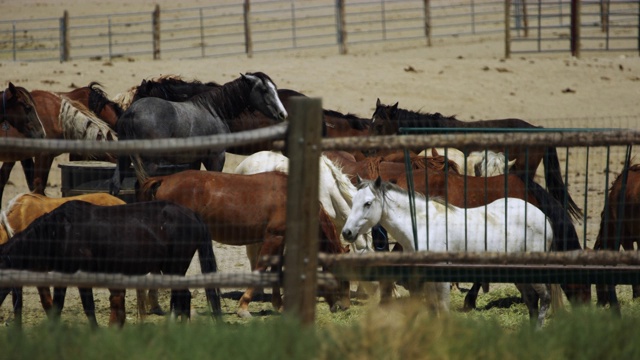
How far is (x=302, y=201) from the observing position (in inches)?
194

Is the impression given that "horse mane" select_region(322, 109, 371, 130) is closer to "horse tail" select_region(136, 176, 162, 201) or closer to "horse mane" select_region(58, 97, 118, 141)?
"horse mane" select_region(58, 97, 118, 141)

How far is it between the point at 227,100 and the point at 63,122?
6.45 feet

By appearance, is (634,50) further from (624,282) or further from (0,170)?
(624,282)

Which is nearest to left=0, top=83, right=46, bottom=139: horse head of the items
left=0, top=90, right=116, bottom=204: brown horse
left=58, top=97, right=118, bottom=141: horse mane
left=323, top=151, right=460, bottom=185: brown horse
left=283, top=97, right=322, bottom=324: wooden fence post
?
left=0, top=90, right=116, bottom=204: brown horse

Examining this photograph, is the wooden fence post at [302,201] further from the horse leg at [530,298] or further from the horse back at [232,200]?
the horse leg at [530,298]

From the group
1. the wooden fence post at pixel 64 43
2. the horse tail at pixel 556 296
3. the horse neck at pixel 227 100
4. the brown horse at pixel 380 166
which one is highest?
the wooden fence post at pixel 64 43

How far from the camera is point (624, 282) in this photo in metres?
6.29

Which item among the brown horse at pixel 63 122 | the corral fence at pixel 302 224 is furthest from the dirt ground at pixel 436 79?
the corral fence at pixel 302 224

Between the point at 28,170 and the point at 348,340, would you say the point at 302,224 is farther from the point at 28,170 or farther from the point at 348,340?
the point at 28,170

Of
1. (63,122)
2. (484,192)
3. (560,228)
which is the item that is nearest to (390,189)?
(484,192)

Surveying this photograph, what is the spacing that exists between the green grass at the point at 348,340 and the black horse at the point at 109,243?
1660mm

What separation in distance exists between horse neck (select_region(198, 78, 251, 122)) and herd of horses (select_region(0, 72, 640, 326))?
0.04ft

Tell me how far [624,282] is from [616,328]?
1446mm

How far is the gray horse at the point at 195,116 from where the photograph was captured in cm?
1009
